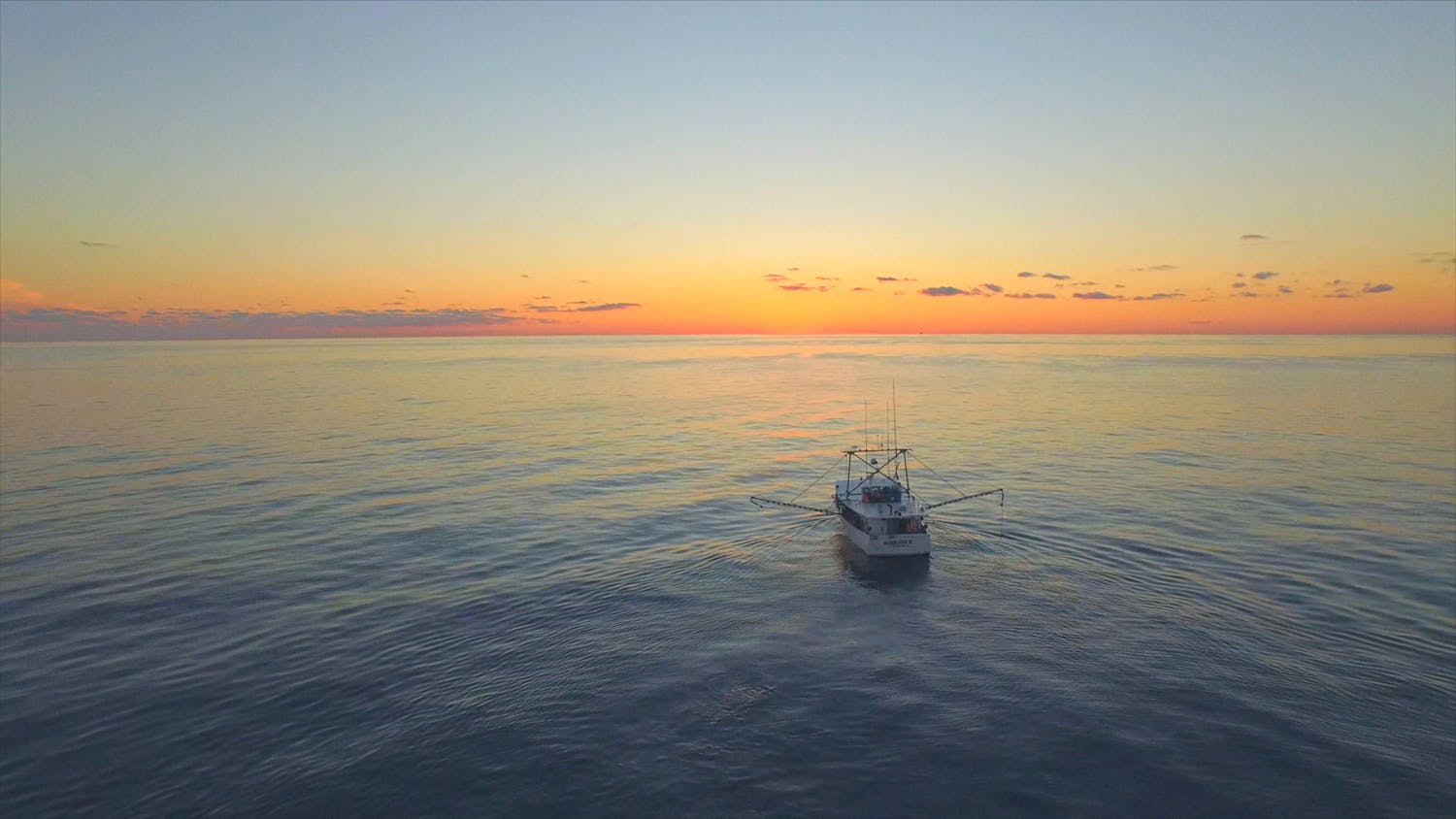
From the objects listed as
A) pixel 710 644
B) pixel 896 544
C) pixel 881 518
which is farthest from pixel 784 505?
pixel 710 644

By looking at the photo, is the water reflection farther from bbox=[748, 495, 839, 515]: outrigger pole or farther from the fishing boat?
bbox=[748, 495, 839, 515]: outrigger pole

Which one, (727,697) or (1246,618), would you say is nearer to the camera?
(727,697)

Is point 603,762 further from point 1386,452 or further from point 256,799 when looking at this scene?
point 1386,452

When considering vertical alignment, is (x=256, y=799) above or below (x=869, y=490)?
below

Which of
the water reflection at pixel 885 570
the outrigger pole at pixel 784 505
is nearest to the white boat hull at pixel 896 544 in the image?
the water reflection at pixel 885 570

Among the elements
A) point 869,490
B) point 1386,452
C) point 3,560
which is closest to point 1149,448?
point 1386,452

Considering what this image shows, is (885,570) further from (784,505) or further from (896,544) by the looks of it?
(784,505)

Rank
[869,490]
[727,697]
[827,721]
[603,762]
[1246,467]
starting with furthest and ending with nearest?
[1246,467]
[869,490]
[727,697]
[827,721]
[603,762]
